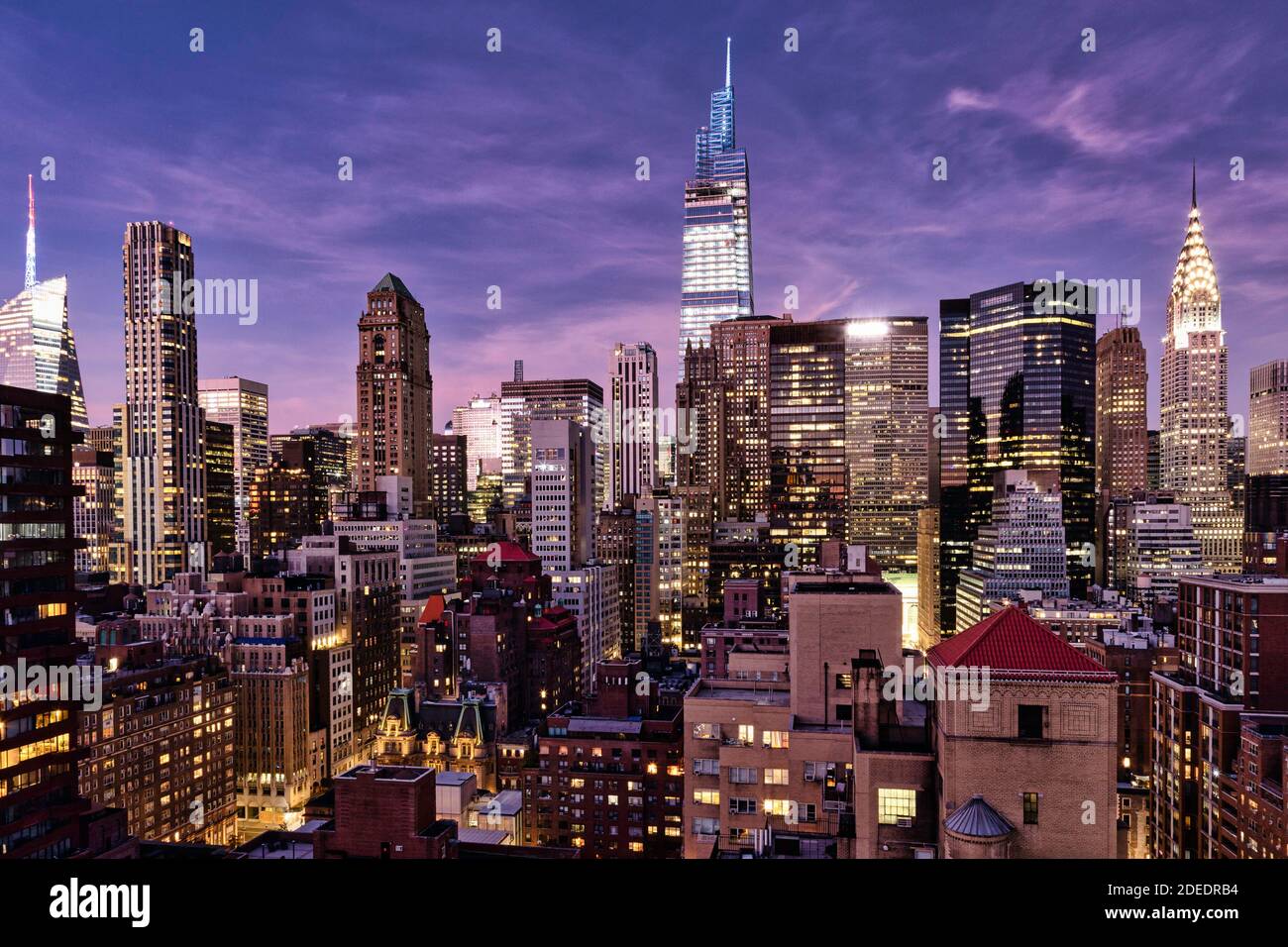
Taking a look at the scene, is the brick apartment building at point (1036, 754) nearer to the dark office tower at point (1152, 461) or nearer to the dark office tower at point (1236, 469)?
the dark office tower at point (1236, 469)

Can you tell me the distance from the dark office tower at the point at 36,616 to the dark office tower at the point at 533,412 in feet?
352

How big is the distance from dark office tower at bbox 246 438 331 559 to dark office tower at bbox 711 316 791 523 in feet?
178

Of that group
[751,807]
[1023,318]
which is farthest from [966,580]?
[751,807]

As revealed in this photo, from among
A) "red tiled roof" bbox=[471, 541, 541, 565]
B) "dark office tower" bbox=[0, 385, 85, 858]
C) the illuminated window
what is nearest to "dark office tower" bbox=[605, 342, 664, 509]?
"red tiled roof" bbox=[471, 541, 541, 565]

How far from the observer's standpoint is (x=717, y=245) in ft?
484

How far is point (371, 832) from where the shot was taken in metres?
21.2

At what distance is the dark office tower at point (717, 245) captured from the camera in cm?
14625

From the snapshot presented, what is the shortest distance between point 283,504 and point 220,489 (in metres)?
24.9

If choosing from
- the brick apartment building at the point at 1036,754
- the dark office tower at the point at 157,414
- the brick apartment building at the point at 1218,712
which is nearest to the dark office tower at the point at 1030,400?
the brick apartment building at the point at 1218,712

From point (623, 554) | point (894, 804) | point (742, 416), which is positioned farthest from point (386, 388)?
point (894, 804)

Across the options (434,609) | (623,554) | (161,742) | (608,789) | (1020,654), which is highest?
(1020,654)

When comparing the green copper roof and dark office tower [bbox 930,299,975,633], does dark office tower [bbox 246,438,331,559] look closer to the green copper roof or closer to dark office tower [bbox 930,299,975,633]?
→ the green copper roof

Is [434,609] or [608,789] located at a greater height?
[434,609]

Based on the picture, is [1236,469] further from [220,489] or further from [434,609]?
[220,489]
